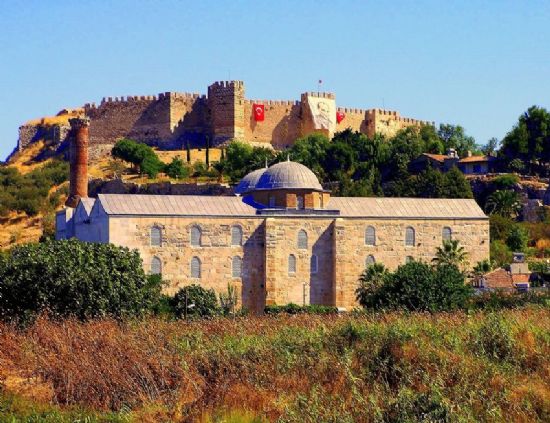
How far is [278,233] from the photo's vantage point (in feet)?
151

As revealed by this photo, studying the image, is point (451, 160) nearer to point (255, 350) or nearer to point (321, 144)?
point (321, 144)

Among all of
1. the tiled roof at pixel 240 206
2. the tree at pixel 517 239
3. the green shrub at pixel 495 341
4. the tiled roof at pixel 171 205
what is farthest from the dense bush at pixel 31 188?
the green shrub at pixel 495 341

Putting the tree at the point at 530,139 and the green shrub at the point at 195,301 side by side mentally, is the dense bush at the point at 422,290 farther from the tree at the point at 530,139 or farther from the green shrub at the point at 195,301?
the tree at the point at 530,139

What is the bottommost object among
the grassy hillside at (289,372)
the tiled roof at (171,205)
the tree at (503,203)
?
the grassy hillside at (289,372)

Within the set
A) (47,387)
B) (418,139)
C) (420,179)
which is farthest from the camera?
(418,139)

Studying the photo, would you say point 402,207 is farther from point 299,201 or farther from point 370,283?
point 370,283

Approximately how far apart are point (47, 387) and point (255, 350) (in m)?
4.32

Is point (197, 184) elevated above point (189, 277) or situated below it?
above

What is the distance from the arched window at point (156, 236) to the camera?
43.7 m

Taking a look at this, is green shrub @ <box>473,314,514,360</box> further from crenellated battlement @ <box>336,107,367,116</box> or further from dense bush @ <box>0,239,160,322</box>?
crenellated battlement @ <box>336,107,367,116</box>

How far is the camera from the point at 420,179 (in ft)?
201

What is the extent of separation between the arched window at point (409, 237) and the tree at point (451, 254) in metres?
1.10

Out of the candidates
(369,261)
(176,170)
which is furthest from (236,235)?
(176,170)

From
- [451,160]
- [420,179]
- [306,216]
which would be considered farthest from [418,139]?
[306,216]
